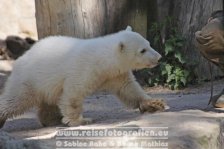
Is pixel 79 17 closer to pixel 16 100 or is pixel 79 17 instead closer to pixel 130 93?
pixel 130 93

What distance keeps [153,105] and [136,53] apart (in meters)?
0.52

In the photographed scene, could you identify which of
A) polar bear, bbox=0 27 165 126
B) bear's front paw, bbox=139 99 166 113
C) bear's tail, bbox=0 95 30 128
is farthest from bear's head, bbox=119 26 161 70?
bear's tail, bbox=0 95 30 128

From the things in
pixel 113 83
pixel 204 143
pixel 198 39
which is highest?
pixel 198 39

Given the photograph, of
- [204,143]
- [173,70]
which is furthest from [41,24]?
[204,143]

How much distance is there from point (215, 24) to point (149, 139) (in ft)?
5.89

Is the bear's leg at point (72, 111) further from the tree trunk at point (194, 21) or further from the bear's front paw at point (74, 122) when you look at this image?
the tree trunk at point (194, 21)

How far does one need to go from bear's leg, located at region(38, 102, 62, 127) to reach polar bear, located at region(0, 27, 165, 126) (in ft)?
0.24

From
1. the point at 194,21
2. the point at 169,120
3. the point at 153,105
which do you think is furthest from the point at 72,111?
the point at 194,21

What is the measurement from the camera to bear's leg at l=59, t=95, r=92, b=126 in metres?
4.94

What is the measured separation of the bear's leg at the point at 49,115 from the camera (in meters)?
5.41

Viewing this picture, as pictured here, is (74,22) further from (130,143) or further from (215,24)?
(130,143)

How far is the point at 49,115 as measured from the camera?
17.8ft

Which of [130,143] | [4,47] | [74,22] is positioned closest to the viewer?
[130,143]

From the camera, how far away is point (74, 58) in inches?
195
